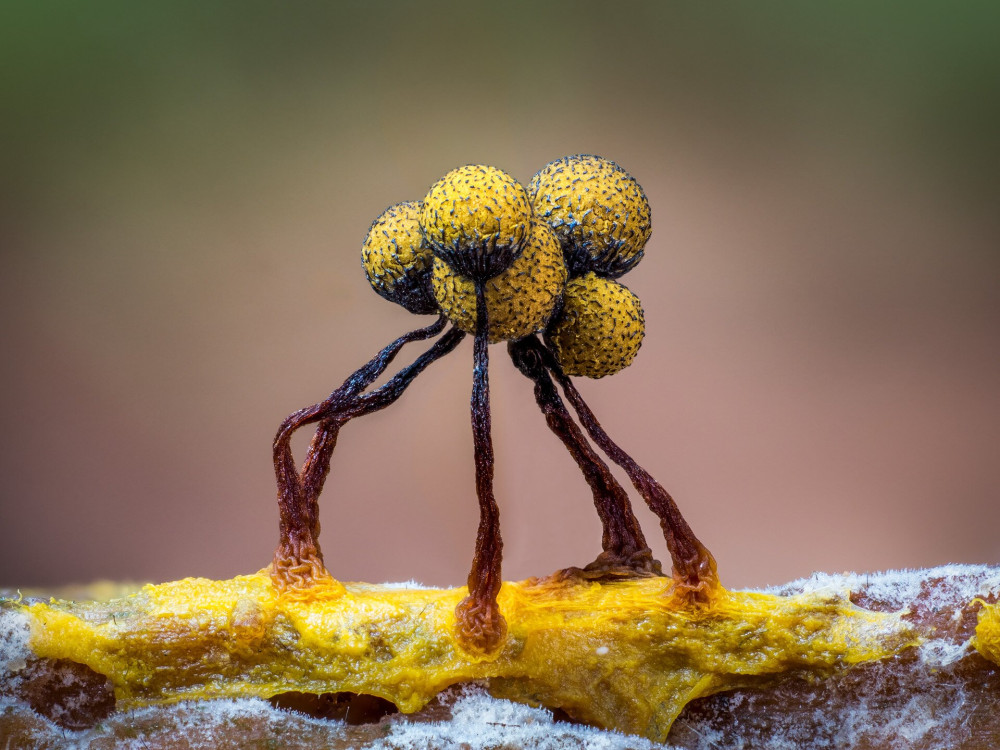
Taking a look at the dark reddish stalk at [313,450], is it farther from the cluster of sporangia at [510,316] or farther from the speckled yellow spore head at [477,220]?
the speckled yellow spore head at [477,220]

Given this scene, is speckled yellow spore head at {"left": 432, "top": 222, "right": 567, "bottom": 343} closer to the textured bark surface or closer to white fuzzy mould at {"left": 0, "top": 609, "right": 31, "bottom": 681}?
the textured bark surface

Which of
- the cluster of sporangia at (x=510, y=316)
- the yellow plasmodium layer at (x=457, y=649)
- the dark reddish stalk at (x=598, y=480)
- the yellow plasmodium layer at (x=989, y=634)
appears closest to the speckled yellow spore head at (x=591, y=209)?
the cluster of sporangia at (x=510, y=316)

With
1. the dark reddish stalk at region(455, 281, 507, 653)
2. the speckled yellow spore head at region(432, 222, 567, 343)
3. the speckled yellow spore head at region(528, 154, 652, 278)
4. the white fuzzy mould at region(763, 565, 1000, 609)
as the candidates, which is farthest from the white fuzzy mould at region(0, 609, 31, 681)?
the white fuzzy mould at region(763, 565, 1000, 609)

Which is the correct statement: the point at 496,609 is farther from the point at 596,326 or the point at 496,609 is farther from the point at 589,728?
the point at 596,326

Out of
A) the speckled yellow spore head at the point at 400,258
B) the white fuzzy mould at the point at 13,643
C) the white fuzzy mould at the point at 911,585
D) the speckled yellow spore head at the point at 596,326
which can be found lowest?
the white fuzzy mould at the point at 13,643

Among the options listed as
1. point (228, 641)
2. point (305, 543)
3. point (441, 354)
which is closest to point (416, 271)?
point (441, 354)

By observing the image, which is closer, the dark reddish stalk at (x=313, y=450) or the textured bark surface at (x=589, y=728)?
the textured bark surface at (x=589, y=728)

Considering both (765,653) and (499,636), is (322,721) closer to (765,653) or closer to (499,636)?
(499,636)
